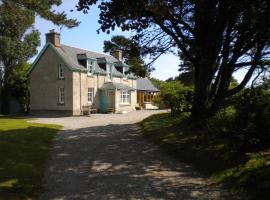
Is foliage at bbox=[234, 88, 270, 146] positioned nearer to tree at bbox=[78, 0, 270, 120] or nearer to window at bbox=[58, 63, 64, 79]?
tree at bbox=[78, 0, 270, 120]

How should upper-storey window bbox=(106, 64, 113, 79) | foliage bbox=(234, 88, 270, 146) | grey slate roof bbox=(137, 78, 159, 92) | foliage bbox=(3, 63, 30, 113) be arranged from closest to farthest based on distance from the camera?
1. foliage bbox=(234, 88, 270, 146)
2. upper-storey window bbox=(106, 64, 113, 79)
3. foliage bbox=(3, 63, 30, 113)
4. grey slate roof bbox=(137, 78, 159, 92)

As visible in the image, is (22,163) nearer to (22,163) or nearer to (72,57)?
(22,163)

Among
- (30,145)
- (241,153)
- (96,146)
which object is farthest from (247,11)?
(30,145)

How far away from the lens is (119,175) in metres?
10.5

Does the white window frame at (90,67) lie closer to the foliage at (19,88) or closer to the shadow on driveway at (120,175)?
the foliage at (19,88)

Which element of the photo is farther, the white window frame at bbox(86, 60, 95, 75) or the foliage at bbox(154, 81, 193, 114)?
the white window frame at bbox(86, 60, 95, 75)

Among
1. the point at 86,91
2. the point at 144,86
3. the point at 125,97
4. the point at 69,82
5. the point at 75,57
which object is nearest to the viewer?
the point at 69,82

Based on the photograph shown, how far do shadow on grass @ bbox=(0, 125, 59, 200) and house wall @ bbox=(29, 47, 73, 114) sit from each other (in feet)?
59.8

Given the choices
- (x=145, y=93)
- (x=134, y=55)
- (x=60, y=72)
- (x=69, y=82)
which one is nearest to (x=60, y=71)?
(x=60, y=72)

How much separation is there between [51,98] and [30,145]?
23.2 m

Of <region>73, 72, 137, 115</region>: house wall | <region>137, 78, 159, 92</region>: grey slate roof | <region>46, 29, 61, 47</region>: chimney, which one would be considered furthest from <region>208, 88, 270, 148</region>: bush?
<region>137, 78, 159, 92</region>: grey slate roof

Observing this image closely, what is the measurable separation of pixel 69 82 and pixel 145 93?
1950 centimetres

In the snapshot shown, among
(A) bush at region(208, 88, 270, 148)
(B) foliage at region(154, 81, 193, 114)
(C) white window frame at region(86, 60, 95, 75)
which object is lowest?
(A) bush at region(208, 88, 270, 148)

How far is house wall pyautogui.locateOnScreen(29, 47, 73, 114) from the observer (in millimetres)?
36781
